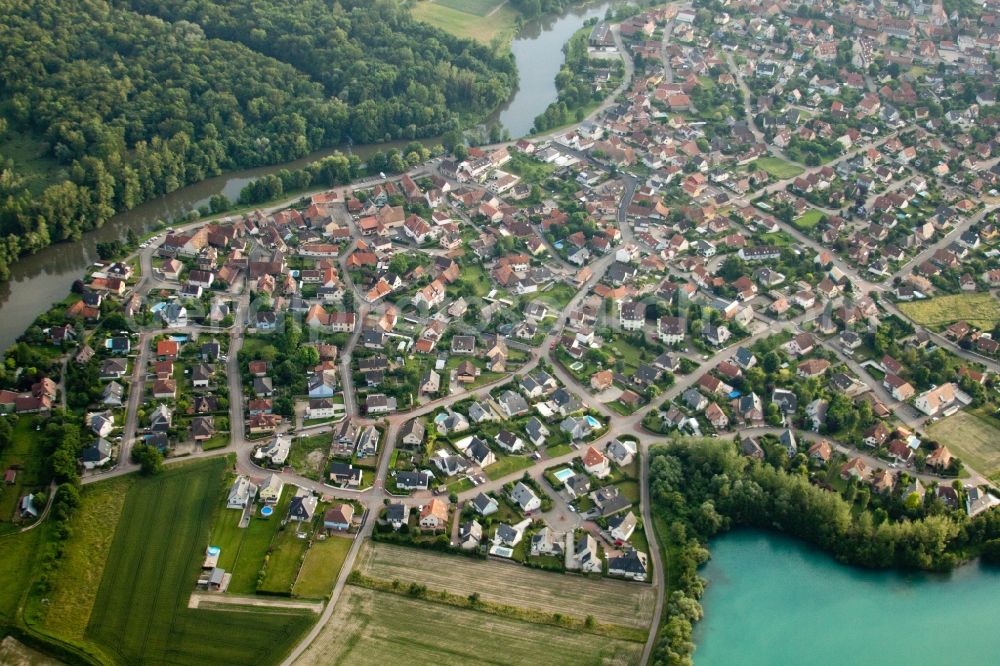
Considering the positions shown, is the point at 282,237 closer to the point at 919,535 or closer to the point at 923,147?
the point at 919,535

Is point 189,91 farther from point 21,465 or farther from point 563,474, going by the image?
point 563,474

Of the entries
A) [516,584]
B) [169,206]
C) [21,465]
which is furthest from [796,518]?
[169,206]

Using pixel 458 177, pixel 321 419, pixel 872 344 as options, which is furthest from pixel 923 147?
pixel 321 419

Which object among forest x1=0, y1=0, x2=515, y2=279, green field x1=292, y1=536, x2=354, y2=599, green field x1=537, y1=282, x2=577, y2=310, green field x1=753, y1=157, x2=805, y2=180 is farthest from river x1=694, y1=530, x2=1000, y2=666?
forest x1=0, y1=0, x2=515, y2=279

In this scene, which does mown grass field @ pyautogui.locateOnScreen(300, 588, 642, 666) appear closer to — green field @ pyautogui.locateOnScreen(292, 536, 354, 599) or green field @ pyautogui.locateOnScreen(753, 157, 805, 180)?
green field @ pyautogui.locateOnScreen(292, 536, 354, 599)

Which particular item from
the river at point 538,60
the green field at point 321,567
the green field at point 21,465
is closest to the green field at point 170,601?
the green field at point 321,567

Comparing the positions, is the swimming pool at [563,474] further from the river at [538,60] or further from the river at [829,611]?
the river at [538,60]

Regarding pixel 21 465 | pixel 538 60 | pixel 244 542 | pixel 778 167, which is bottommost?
pixel 244 542
